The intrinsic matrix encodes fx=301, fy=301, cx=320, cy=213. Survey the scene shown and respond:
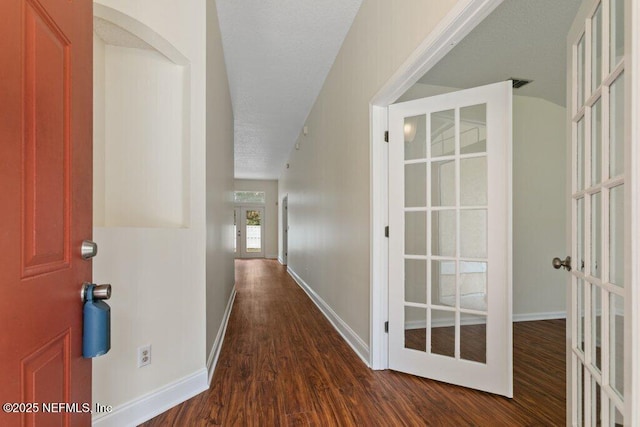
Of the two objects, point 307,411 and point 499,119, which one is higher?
point 499,119

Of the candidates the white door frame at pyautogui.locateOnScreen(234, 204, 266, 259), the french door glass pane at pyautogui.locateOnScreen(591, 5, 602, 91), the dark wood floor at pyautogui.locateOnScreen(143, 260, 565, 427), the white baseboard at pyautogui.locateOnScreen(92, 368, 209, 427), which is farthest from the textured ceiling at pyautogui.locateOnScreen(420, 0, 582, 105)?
the white door frame at pyautogui.locateOnScreen(234, 204, 266, 259)

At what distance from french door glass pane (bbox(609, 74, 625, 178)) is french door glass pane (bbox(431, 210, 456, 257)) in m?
1.17

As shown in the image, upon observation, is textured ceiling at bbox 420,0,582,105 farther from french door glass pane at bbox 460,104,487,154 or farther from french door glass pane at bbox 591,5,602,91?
french door glass pane at bbox 591,5,602,91

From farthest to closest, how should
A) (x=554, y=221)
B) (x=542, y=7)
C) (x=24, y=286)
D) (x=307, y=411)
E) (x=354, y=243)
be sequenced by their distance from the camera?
(x=554, y=221) < (x=354, y=243) < (x=542, y=7) < (x=307, y=411) < (x=24, y=286)

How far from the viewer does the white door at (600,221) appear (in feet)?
2.54

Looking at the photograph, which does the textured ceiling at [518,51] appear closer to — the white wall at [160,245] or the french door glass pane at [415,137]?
the french door glass pane at [415,137]

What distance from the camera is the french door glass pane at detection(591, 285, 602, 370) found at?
39.8 inches

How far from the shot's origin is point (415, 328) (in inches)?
86.2

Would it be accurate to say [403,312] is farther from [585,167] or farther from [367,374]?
[585,167]

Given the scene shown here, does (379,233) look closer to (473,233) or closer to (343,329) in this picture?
(473,233)

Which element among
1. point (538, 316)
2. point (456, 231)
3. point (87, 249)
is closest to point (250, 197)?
point (538, 316)

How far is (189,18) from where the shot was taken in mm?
1934

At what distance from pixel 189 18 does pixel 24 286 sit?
77.8 inches

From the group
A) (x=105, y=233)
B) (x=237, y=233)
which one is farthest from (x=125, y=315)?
(x=237, y=233)
